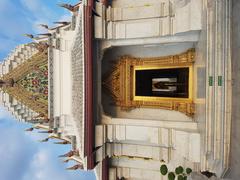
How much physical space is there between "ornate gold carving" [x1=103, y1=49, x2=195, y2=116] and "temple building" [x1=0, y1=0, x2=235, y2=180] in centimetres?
5

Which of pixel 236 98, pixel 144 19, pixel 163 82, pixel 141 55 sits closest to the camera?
pixel 236 98

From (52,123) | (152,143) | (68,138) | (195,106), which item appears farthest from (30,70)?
(195,106)

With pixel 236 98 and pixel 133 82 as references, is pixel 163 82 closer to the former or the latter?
pixel 133 82

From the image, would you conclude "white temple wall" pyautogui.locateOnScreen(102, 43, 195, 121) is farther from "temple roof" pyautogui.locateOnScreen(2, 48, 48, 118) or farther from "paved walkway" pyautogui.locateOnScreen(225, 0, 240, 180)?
"paved walkway" pyautogui.locateOnScreen(225, 0, 240, 180)

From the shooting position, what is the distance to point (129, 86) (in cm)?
1642

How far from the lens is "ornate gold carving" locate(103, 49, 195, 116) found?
15117 mm

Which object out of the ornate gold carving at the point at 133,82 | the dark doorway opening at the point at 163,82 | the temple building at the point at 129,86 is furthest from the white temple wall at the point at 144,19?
the dark doorway opening at the point at 163,82

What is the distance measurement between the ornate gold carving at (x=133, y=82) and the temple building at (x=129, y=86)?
1.9 inches

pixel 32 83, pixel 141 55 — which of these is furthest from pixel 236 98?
pixel 32 83

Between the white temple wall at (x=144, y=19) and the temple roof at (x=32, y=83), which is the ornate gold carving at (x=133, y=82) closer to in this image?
the white temple wall at (x=144, y=19)

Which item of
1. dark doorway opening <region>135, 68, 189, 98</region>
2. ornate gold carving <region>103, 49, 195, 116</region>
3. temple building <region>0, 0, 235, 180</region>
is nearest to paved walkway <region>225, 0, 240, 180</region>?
temple building <region>0, 0, 235, 180</region>

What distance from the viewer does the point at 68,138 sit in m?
17.6

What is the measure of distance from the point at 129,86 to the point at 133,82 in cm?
29

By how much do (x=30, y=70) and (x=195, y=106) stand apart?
9.50 meters
